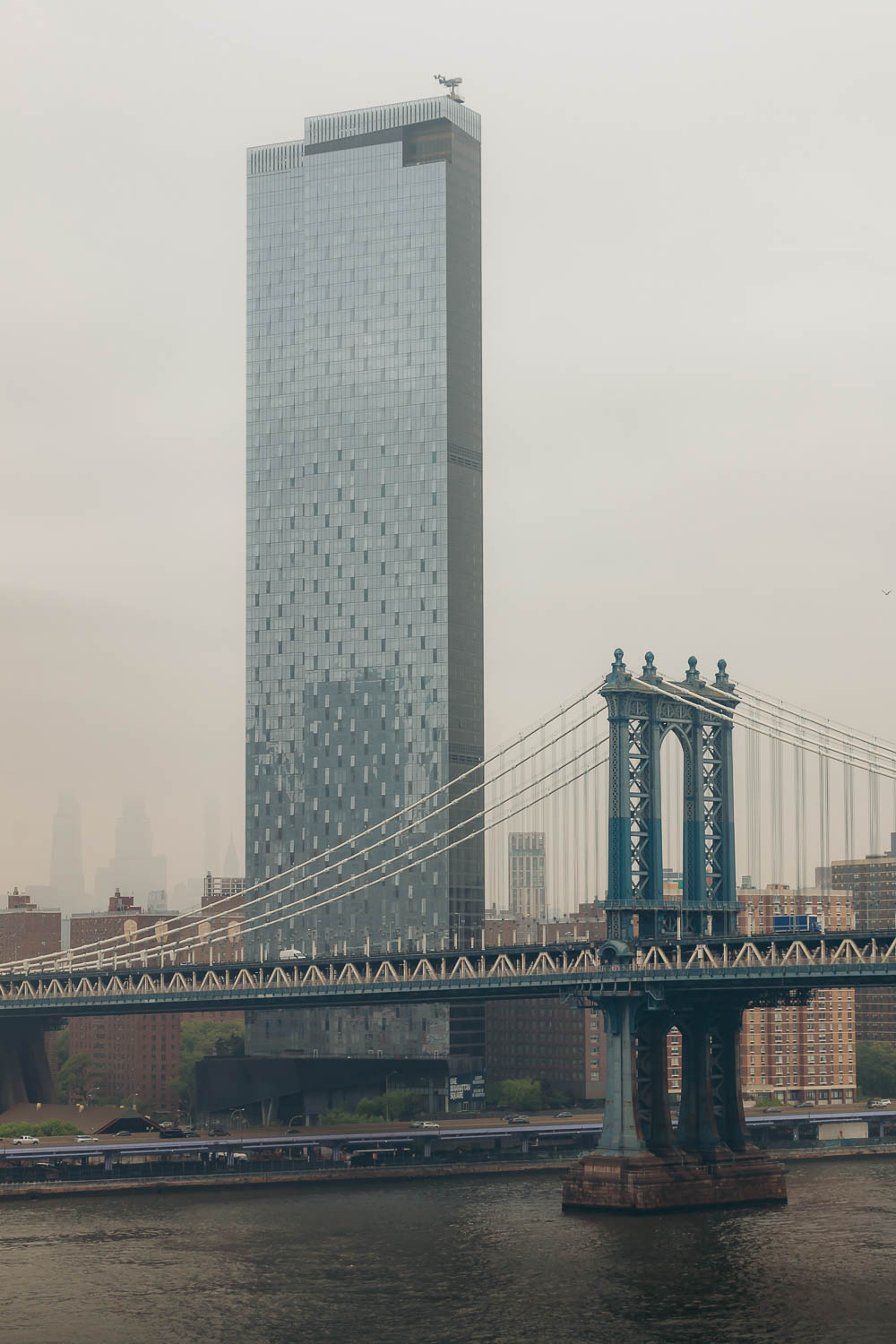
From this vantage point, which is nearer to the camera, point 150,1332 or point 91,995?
point 150,1332

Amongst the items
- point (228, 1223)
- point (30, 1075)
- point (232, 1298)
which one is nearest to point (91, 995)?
point (30, 1075)

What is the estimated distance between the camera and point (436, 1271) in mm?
102250

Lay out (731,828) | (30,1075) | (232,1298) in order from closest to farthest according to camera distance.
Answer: (232,1298)
(731,828)
(30,1075)

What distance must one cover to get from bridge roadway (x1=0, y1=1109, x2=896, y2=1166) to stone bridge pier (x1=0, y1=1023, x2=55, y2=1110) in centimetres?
2482

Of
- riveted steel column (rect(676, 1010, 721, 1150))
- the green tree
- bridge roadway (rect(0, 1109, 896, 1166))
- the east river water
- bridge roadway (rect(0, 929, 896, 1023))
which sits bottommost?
the green tree

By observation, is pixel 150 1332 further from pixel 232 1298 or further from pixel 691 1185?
pixel 691 1185

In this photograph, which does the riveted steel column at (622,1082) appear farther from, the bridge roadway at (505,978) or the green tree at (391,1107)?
the green tree at (391,1107)

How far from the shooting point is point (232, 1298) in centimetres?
9581

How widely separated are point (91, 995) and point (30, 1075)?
103ft

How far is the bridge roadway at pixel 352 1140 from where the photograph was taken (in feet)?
495

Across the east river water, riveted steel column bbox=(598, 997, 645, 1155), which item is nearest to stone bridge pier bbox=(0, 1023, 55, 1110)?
the east river water

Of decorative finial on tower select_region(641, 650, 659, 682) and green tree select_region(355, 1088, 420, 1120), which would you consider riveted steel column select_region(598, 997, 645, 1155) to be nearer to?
decorative finial on tower select_region(641, 650, 659, 682)

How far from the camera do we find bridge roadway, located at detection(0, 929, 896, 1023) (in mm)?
123938

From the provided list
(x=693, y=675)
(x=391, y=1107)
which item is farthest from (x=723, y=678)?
(x=391, y=1107)
